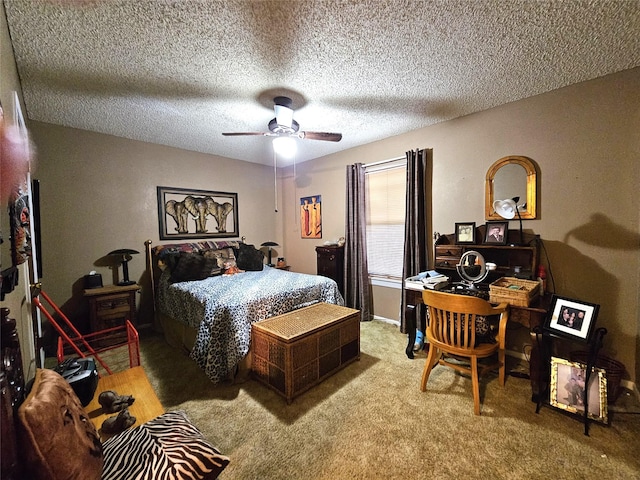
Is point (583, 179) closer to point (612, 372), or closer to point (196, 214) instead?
point (612, 372)

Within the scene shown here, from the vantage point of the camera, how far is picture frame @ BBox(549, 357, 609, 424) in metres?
1.67

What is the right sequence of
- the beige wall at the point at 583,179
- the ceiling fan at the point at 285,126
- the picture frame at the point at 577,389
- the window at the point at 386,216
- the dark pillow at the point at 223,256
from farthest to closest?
the dark pillow at the point at 223,256 < the window at the point at 386,216 < the ceiling fan at the point at 285,126 < the beige wall at the point at 583,179 < the picture frame at the point at 577,389

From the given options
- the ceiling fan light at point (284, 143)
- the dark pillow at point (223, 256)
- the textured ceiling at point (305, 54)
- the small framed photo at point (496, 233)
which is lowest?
the dark pillow at point (223, 256)

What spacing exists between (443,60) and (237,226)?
358 centimetres

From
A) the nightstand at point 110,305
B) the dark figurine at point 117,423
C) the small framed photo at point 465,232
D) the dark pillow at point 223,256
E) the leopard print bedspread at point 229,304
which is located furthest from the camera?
the dark pillow at point 223,256

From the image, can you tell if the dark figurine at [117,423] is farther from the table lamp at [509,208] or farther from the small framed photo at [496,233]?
the table lamp at [509,208]

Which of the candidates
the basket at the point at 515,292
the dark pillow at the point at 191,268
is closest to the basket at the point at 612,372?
the basket at the point at 515,292

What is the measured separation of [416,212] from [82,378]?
3.15 meters

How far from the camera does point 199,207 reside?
3.91 m

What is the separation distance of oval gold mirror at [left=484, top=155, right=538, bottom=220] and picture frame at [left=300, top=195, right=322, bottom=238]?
240 centimetres

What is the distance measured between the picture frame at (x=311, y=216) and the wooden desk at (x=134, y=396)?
3055 millimetres

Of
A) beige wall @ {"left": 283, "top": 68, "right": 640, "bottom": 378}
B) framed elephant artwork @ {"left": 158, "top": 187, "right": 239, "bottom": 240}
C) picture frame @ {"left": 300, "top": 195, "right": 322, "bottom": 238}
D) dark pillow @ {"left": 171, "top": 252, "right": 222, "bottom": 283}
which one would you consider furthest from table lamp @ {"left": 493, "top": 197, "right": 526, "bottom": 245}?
framed elephant artwork @ {"left": 158, "top": 187, "right": 239, "bottom": 240}

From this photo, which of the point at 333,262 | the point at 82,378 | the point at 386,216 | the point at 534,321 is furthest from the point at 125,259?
the point at 534,321

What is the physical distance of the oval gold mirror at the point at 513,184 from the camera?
Answer: 2381 mm
